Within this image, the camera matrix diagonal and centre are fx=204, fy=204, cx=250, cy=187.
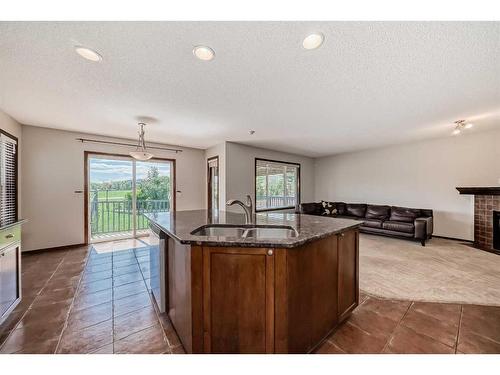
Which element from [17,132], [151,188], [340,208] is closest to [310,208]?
[340,208]

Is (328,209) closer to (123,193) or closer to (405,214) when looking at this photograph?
(405,214)

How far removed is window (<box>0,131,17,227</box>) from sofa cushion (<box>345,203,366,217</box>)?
22.9ft

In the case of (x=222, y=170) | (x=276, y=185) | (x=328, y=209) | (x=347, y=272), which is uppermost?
(x=222, y=170)

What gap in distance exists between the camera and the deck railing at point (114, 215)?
4656 mm

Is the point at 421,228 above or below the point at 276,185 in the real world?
below

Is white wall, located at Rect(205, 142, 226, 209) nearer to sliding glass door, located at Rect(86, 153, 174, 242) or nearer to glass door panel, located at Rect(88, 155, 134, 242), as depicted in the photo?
sliding glass door, located at Rect(86, 153, 174, 242)

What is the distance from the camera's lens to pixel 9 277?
1.89m

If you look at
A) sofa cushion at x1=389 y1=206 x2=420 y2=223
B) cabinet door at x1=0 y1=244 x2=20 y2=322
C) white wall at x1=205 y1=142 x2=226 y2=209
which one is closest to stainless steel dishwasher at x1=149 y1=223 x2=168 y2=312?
cabinet door at x1=0 y1=244 x2=20 y2=322

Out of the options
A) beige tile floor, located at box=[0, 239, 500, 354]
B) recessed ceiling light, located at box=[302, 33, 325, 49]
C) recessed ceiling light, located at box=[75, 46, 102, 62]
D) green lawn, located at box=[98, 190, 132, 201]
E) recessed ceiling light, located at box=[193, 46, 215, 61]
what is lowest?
beige tile floor, located at box=[0, 239, 500, 354]

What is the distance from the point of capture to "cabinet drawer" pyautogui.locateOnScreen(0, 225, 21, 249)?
70.4 inches

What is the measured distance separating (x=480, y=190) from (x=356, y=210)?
2426 mm

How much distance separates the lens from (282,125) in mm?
3672
